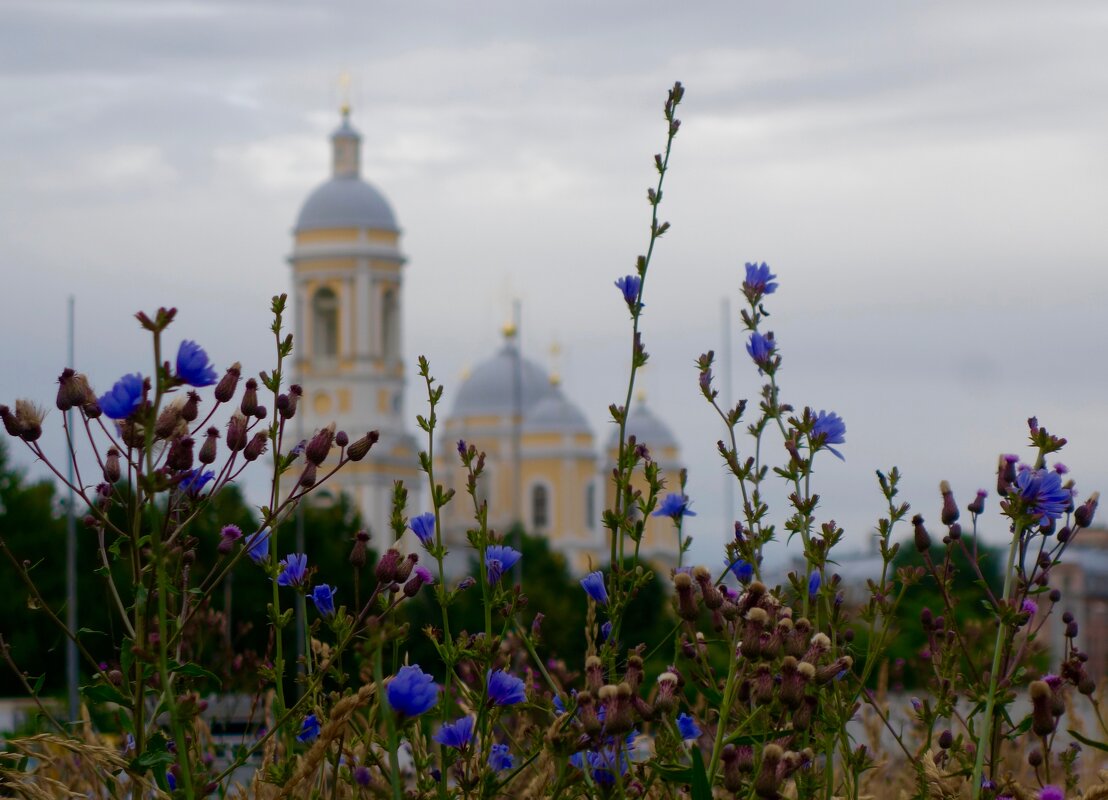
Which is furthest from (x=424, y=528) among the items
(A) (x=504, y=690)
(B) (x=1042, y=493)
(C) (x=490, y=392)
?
(C) (x=490, y=392)

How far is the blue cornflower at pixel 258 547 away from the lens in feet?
9.77

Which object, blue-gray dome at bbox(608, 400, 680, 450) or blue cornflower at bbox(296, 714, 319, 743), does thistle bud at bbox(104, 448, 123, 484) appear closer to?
blue cornflower at bbox(296, 714, 319, 743)

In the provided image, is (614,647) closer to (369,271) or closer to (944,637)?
(944,637)

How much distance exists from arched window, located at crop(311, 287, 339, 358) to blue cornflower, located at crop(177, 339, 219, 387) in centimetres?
8081

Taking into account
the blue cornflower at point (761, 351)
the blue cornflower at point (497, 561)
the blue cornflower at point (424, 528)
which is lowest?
the blue cornflower at point (497, 561)

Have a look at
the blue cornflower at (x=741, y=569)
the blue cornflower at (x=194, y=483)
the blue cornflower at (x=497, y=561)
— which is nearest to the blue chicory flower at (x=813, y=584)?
the blue cornflower at (x=741, y=569)

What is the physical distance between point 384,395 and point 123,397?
81.1 meters

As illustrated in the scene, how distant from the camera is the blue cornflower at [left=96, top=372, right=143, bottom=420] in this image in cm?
247

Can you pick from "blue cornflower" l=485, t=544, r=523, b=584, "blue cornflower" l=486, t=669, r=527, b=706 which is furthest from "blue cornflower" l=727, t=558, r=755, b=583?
"blue cornflower" l=486, t=669, r=527, b=706

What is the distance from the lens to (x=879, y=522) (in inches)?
132

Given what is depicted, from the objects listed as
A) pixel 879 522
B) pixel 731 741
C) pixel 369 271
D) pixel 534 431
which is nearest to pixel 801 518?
pixel 879 522

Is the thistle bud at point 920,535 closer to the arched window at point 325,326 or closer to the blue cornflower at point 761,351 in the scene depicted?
the blue cornflower at point 761,351

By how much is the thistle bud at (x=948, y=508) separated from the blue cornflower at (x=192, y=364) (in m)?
1.38

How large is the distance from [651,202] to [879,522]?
702 mm
